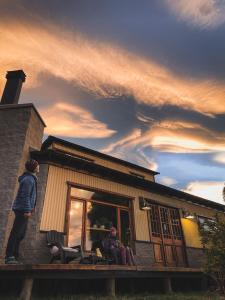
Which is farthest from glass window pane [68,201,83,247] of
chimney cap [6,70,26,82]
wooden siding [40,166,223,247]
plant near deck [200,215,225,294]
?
chimney cap [6,70,26,82]

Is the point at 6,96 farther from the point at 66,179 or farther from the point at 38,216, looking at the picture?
the point at 38,216

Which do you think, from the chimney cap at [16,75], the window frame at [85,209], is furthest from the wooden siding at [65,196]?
the chimney cap at [16,75]

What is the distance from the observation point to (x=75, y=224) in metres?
8.85

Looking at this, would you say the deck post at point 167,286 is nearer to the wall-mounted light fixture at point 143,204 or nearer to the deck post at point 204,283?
the deck post at point 204,283

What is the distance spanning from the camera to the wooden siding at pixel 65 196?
26.7 ft

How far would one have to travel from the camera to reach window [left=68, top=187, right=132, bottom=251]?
8.86 m

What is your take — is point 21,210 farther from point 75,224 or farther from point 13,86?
point 13,86

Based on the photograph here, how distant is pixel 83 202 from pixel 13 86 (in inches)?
249

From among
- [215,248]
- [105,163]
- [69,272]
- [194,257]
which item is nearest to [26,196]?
[69,272]

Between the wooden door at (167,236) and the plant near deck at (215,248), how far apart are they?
16.8ft

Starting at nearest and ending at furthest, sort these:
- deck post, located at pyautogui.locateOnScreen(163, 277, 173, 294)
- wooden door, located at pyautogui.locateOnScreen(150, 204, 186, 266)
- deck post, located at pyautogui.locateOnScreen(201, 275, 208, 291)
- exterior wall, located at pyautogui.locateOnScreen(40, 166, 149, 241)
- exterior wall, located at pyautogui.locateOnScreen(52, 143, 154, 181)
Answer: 1. deck post, located at pyautogui.locateOnScreen(163, 277, 173, 294)
2. exterior wall, located at pyautogui.locateOnScreen(40, 166, 149, 241)
3. deck post, located at pyautogui.locateOnScreen(201, 275, 208, 291)
4. wooden door, located at pyautogui.locateOnScreen(150, 204, 186, 266)
5. exterior wall, located at pyautogui.locateOnScreen(52, 143, 154, 181)

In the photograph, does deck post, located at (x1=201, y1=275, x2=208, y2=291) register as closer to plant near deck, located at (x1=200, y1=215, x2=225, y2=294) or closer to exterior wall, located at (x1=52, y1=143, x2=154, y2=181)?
plant near deck, located at (x1=200, y1=215, x2=225, y2=294)

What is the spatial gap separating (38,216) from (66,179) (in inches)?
69.3

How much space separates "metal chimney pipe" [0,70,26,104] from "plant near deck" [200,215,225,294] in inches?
357
